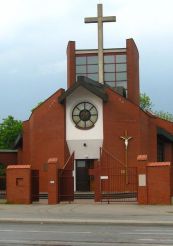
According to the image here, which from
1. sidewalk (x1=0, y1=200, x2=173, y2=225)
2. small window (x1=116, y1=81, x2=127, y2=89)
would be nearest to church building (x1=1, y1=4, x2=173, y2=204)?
small window (x1=116, y1=81, x2=127, y2=89)

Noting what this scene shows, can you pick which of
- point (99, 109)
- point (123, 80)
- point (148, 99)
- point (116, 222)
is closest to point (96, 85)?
point (99, 109)

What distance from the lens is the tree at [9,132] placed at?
233ft

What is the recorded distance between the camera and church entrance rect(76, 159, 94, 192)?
43125 millimetres

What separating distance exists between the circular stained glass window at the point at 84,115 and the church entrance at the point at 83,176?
2.76m

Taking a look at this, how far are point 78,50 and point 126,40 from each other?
4417 mm

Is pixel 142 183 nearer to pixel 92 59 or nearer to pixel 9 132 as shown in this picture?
pixel 92 59

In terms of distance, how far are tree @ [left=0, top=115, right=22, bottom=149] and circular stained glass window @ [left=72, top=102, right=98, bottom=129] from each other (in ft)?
93.1

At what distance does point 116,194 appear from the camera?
36.1m

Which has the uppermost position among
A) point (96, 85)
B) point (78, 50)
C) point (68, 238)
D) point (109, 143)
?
point (78, 50)

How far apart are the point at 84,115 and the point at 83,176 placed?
4.65m

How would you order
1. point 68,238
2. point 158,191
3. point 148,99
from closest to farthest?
point 68,238 → point 158,191 → point 148,99

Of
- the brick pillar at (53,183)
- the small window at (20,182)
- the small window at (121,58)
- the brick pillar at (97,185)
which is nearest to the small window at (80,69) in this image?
the small window at (121,58)

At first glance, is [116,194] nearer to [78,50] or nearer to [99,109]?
[99,109]

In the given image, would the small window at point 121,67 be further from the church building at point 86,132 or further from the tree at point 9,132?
the tree at point 9,132
